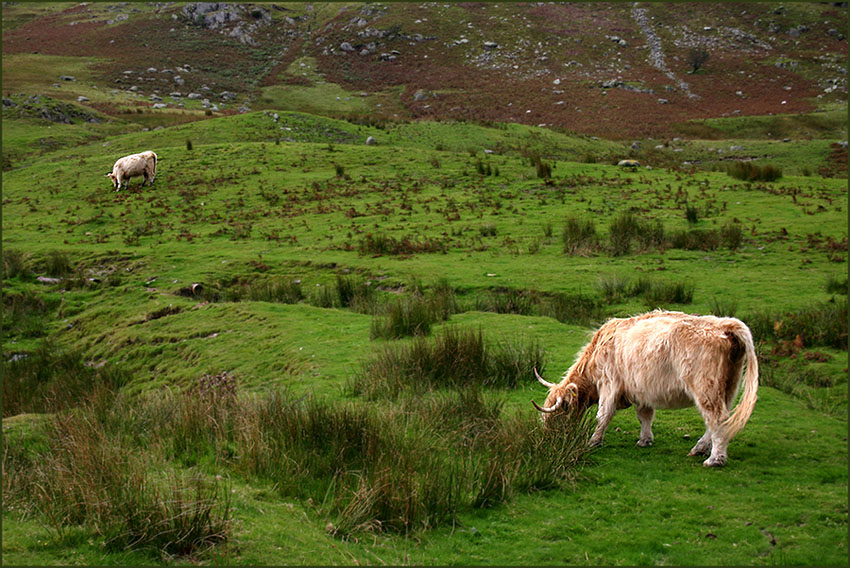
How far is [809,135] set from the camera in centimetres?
3872

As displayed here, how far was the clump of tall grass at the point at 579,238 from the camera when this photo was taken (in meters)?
15.5

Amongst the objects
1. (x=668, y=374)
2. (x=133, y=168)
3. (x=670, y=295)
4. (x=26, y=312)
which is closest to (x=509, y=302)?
(x=670, y=295)

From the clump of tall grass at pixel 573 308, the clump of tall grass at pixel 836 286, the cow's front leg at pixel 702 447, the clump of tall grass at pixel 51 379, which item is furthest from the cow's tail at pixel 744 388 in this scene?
the clump of tall grass at pixel 51 379

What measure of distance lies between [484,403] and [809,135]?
41316 millimetres

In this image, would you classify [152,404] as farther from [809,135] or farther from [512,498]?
[809,135]

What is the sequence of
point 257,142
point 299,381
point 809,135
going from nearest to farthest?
point 299,381, point 257,142, point 809,135

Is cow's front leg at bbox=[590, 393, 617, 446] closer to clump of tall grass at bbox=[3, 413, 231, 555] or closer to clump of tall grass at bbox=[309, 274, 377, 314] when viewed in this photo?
clump of tall grass at bbox=[3, 413, 231, 555]

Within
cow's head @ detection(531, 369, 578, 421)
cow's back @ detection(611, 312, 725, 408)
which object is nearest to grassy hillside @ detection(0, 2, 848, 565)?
cow's head @ detection(531, 369, 578, 421)

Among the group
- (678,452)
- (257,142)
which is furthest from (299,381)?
(257,142)

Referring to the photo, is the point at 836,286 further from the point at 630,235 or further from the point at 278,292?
the point at 278,292

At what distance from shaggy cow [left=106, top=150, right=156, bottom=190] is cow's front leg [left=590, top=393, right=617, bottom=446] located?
23.2 m

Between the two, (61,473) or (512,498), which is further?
(512,498)

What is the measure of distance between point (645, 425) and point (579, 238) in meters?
10.1

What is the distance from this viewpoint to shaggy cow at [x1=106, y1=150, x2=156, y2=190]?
2420cm
